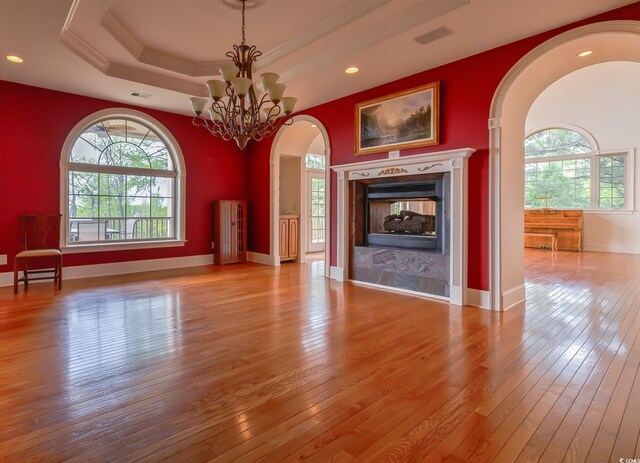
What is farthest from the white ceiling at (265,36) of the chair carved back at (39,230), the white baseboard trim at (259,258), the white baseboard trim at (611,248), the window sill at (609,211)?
the white baseboard trim at (611,248)

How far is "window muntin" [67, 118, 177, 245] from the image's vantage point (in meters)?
5.77

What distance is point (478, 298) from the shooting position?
161 inches

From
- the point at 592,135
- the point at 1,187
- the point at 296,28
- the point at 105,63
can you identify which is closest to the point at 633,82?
the point at 592,135

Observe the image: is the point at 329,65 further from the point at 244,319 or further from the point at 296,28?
the point at 244,319

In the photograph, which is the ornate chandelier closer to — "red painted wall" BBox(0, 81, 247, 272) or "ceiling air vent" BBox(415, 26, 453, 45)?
"ceiling air vent" BBox(415, 26, 453, 45)

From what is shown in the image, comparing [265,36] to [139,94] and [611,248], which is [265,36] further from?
[611,248]

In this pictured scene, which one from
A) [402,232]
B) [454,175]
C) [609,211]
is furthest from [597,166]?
[454,175]

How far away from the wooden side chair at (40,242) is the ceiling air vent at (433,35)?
516cm

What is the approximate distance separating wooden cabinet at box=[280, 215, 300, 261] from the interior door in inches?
55.7

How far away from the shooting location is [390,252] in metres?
4.95

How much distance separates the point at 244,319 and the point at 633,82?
953cm

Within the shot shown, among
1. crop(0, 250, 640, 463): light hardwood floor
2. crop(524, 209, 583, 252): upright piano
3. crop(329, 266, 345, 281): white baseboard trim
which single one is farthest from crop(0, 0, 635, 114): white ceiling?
crop(524, 209, 583, 252): upright piano

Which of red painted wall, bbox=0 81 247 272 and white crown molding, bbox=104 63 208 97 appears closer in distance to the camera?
Result: white crown molding, bbox=104 63 208 97

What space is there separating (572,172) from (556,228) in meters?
1.59
